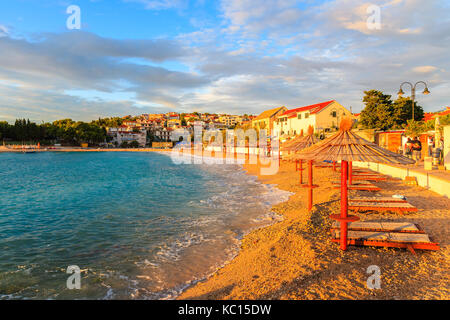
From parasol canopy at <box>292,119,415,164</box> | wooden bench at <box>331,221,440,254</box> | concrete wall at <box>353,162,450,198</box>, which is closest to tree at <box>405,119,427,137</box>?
concrete wall at <box>353,162,450,198</box>

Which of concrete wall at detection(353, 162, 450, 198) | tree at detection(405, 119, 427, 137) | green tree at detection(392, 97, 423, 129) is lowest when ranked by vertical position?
concrete wall at detection(353, 162, 450, 198)

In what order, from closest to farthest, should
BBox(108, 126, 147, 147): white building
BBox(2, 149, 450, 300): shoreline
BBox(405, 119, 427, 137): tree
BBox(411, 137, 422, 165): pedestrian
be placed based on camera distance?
BBox(2, 149, 450, 300): shoreline
BBox(411, 137, 422, 165): pedestrian
BBox(405, 119, 427, 137): tree
BBox(108, 126, 147, 147): white building

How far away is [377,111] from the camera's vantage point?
127 feet

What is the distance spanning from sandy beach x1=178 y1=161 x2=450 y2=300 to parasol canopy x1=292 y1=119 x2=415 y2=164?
7.60ft

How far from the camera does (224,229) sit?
10.8 m

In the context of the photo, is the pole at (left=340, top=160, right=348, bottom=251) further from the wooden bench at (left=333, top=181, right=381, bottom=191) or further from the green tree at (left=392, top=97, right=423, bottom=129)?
the green tree at (left=392, top=97, right=423, bottom=129)

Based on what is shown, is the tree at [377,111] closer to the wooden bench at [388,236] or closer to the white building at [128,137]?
the wooden bench at [388,236]

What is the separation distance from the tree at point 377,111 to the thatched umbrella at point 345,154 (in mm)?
37548

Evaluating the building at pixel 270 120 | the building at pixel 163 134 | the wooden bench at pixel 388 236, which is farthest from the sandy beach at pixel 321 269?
the building at pixel 163 134

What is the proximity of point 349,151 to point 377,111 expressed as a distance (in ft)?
127

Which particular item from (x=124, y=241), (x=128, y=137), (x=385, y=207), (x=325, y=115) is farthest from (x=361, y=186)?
(x=128, y=137)

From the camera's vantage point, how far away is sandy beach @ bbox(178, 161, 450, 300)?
482 centimetres

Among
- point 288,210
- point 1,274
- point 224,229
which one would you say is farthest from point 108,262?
point 288,210

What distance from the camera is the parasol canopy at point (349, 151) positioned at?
6293 millimetres
